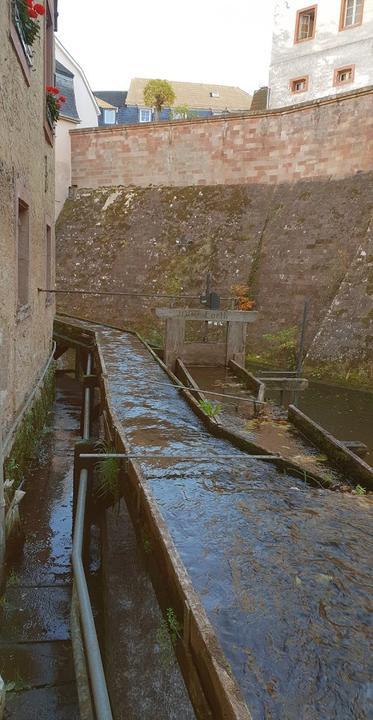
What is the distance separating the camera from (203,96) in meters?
46.3

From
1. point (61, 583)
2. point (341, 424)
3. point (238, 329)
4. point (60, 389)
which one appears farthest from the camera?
point (60, 389)

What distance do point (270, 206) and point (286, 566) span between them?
55.3 ft

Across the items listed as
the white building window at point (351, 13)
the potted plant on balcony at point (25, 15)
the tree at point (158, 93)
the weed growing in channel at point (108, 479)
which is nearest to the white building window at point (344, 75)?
the white building window at point (351, 13)

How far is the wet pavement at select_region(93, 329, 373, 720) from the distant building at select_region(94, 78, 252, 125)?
134ft

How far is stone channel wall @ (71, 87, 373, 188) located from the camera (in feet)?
57.0

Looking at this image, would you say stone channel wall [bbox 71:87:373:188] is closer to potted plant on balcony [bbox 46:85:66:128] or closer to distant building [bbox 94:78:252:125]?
potted plant on balcony [bbox 46:85:66:128]

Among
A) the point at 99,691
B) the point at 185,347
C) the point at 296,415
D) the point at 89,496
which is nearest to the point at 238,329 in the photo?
the point at 185,347

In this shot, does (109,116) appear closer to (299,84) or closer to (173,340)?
(299,84)

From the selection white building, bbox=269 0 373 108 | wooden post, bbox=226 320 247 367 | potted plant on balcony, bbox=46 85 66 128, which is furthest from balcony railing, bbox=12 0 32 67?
white building, bbox=269 0 373 108

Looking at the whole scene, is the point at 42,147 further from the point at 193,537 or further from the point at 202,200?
the point at 202,200

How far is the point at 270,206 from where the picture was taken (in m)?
19.0

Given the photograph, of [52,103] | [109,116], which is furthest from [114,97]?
[52,103]

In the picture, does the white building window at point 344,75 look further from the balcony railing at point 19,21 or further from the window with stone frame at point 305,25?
the balcony railing at point 19,21

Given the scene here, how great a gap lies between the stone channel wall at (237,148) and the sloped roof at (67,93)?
34.9 inches
